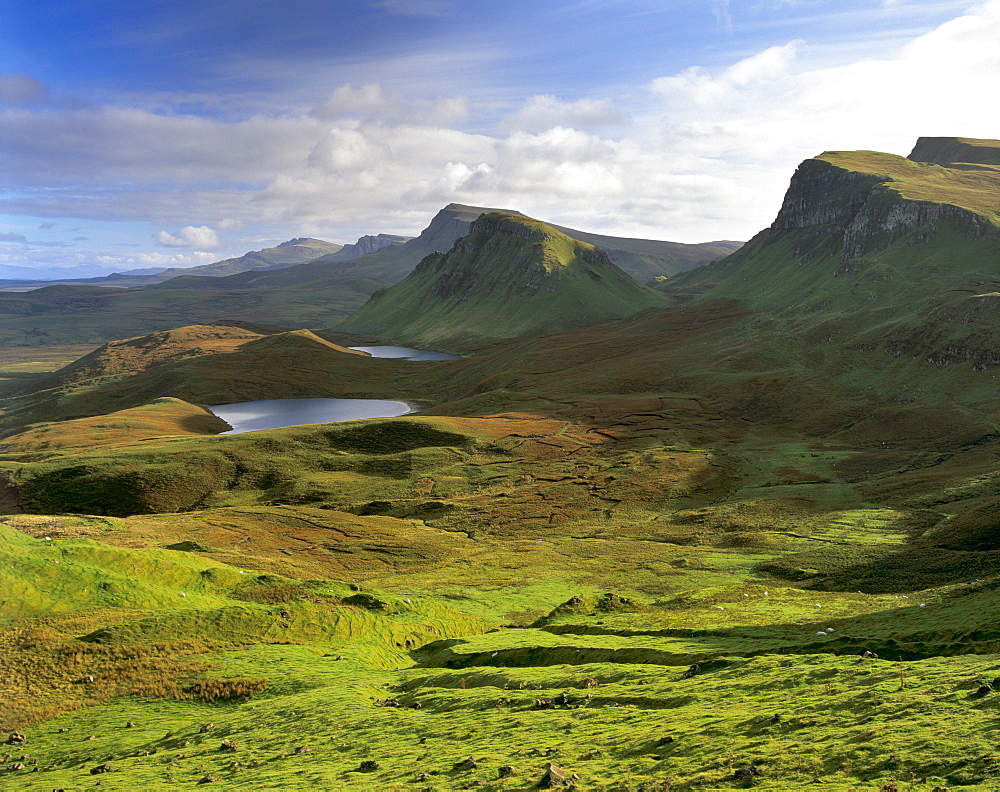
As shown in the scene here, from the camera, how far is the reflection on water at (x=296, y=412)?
167125mm

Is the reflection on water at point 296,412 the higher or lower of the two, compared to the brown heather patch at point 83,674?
higher

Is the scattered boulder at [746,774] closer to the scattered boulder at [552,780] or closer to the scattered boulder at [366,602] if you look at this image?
the scattered boulder at [552,780]

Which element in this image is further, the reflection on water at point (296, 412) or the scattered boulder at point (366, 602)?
the reflection on water at point (296, 412)

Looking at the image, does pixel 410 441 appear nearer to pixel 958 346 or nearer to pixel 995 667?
pixel 995 667

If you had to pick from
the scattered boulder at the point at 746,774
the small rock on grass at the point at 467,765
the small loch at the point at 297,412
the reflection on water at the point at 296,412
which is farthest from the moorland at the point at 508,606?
the small loch at the point at 297,412

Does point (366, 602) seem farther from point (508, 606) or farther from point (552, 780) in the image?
point (552, 780)

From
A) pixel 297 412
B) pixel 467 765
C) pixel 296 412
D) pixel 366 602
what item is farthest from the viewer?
pixel 296 412

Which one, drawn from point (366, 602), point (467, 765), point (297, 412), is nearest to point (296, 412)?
point (297, 412)

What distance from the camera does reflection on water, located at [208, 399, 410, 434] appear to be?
16712 cm

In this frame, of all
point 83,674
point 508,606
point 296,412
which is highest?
point 296,412

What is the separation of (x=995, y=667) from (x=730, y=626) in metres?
15.1

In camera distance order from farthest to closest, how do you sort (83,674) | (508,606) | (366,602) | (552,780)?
(508,606) → (366,602) → (83,674) → (552,780)

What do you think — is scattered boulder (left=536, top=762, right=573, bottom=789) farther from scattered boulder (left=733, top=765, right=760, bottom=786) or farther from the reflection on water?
the reflection on water

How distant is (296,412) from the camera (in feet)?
600
